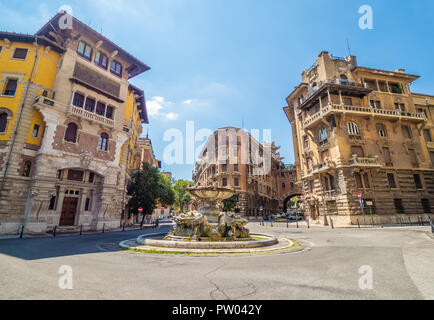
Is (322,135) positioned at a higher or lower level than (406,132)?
lower

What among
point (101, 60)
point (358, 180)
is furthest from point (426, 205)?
point (101, 60)

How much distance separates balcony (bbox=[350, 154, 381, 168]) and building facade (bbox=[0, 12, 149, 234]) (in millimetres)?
25925

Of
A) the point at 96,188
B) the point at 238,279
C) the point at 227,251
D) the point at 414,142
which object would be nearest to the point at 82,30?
the point at 96,188

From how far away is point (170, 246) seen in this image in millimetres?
8711

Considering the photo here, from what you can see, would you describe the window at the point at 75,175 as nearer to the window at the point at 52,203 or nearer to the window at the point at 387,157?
the window at the point at 52,203

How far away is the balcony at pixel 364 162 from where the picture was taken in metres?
21.6

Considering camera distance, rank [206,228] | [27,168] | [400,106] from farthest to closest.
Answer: [400,106] → [27,168] → [206,228]

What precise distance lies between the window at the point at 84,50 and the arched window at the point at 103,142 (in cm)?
829

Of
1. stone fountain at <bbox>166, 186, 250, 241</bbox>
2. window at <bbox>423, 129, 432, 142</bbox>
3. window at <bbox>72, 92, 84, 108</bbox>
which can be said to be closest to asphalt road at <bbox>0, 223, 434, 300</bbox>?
stone fountain at <bbox>166, 186, 250, 241</bbox>

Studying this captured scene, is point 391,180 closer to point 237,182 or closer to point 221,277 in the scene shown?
point 237,182

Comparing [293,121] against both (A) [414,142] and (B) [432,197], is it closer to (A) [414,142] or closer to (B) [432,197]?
(A) [414,142]

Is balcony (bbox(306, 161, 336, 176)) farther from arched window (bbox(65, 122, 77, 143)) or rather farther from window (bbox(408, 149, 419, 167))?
arched window (bbox(65, 122, 77, 143))

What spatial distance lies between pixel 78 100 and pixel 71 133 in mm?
3730

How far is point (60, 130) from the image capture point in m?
17.6
